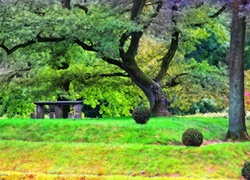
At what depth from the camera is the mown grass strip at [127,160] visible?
14.3 metres

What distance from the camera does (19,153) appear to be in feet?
52.7

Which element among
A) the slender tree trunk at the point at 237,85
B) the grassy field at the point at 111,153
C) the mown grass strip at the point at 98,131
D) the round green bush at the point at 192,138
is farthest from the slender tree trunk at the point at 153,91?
the round green bush at the point at 192,138

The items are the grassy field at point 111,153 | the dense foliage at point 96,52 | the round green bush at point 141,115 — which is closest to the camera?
the grassy field at point 111,153

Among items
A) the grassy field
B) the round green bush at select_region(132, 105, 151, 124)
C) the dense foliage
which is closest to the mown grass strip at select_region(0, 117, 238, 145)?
the grassy field

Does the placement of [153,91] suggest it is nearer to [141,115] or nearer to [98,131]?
[141,115]

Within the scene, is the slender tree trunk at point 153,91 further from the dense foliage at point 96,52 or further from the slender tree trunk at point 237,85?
the slender tree trunk at point 237,85

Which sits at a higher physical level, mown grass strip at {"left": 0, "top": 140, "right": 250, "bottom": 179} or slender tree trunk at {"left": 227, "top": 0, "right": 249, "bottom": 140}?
slender tree trunk at {"left": 227, "top": 0, "right": 249, "bottom": 140}

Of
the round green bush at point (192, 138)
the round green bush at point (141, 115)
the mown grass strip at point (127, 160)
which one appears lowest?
the mown grass strip at point (127, 160)

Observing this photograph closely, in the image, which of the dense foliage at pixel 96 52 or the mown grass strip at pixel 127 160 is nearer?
the mown grass strip at pixel 127 160

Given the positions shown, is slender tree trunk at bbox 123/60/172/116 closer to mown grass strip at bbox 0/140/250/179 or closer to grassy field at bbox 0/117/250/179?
grassy field at bbox 0/117/250/179

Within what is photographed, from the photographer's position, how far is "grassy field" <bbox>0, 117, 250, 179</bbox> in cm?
1424

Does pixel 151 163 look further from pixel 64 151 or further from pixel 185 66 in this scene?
pixel 185 66

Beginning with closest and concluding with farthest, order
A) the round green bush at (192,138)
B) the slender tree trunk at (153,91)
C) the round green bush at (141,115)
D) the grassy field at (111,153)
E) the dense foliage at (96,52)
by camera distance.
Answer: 1. the grassy field at (111,153)
2. the round green bush at (192,138)
3. the round green bush at (141,115)
4. the dense foliage at (96,52)
5. the slender tree trunk at (153,91)

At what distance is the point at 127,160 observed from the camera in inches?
586
